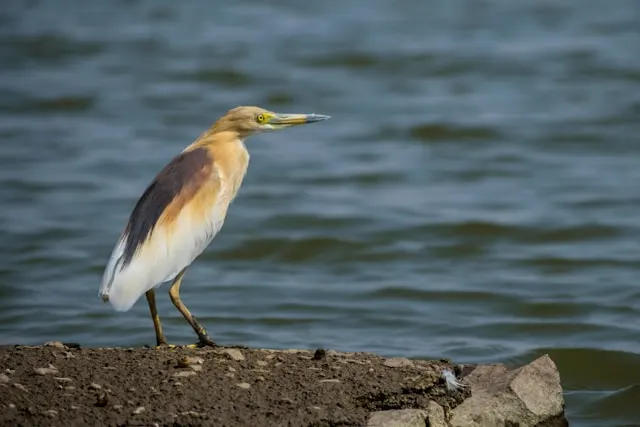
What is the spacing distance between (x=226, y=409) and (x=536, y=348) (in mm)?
3640

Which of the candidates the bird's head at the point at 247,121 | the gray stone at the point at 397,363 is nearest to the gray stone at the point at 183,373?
the gray stone at the point at 397,363

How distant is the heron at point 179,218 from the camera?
620 centimetres

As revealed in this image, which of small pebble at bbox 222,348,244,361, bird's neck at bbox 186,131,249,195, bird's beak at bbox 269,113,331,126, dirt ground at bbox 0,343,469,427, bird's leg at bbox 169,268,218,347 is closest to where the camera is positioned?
dirt ground at bbox 0,343,469,427

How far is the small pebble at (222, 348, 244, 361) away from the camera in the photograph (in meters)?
5.81

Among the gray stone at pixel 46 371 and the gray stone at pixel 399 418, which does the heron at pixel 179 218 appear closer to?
the gray stone at pixel 46 371

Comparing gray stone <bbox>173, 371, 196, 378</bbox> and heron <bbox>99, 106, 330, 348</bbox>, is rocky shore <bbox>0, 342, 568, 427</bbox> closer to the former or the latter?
gray stone <bbox>173, 371, 196, 378</bbox>

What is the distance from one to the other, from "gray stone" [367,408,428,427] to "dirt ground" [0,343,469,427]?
0.06 m

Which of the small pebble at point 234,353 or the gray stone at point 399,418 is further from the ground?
the small pebble at point 234,353

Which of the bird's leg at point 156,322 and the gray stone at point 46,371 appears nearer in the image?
the gray stone at point 46,371

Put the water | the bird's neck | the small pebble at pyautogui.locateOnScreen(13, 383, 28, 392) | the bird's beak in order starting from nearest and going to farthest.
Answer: the small pebble at pyautogui.locateOnScreen(13, 383, 28, 392) < the bird's neck < the bird's beak < the water

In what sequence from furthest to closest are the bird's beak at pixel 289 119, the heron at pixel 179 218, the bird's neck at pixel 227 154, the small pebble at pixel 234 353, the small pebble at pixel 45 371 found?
the bird's beak at pixel 289 119 < the bird's neck at pixel 227 154 < the heron at pixel 179 218 < the small pebble at pixel 234 353 < the small pebble at pixel 45 371

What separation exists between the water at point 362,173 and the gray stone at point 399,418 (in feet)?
7.20

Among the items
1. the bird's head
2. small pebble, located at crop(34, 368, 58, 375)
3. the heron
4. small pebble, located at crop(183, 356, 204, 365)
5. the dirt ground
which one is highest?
Answer: the bird's head

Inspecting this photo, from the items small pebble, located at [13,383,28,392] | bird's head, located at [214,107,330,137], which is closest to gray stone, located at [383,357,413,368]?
small pebble, located at [13,383,28,392]
